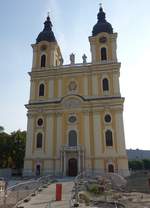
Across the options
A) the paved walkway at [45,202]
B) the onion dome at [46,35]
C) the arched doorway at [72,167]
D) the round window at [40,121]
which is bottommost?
the paved walkway at [45,202]

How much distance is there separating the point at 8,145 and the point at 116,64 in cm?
2359

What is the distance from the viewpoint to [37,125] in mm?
35969

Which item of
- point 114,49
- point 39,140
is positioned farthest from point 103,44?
point 39,140

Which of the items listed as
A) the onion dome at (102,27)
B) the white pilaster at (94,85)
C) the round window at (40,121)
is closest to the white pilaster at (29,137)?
the round window at (40,121)

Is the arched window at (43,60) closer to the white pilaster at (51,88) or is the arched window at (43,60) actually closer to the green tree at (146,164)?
the white pilaster at (51,88)

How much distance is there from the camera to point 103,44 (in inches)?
1538

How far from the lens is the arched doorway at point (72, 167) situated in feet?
109

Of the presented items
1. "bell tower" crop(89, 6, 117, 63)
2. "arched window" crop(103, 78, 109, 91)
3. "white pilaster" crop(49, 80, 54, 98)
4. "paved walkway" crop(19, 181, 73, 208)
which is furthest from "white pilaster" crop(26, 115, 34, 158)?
"paved walkway" crop(19, 181, 73, 208)

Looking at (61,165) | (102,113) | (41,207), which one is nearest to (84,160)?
(61,165)

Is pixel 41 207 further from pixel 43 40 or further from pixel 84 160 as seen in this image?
pixel 43 40

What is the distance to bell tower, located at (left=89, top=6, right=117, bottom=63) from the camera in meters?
38.1

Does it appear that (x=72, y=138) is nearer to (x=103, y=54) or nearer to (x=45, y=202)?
(x=103, y=54)

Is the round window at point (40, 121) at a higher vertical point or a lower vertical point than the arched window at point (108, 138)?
higher

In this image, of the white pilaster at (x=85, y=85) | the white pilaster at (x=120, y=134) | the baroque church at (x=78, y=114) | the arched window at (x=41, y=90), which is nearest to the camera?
the white pilaster at (x=120, y=134)
